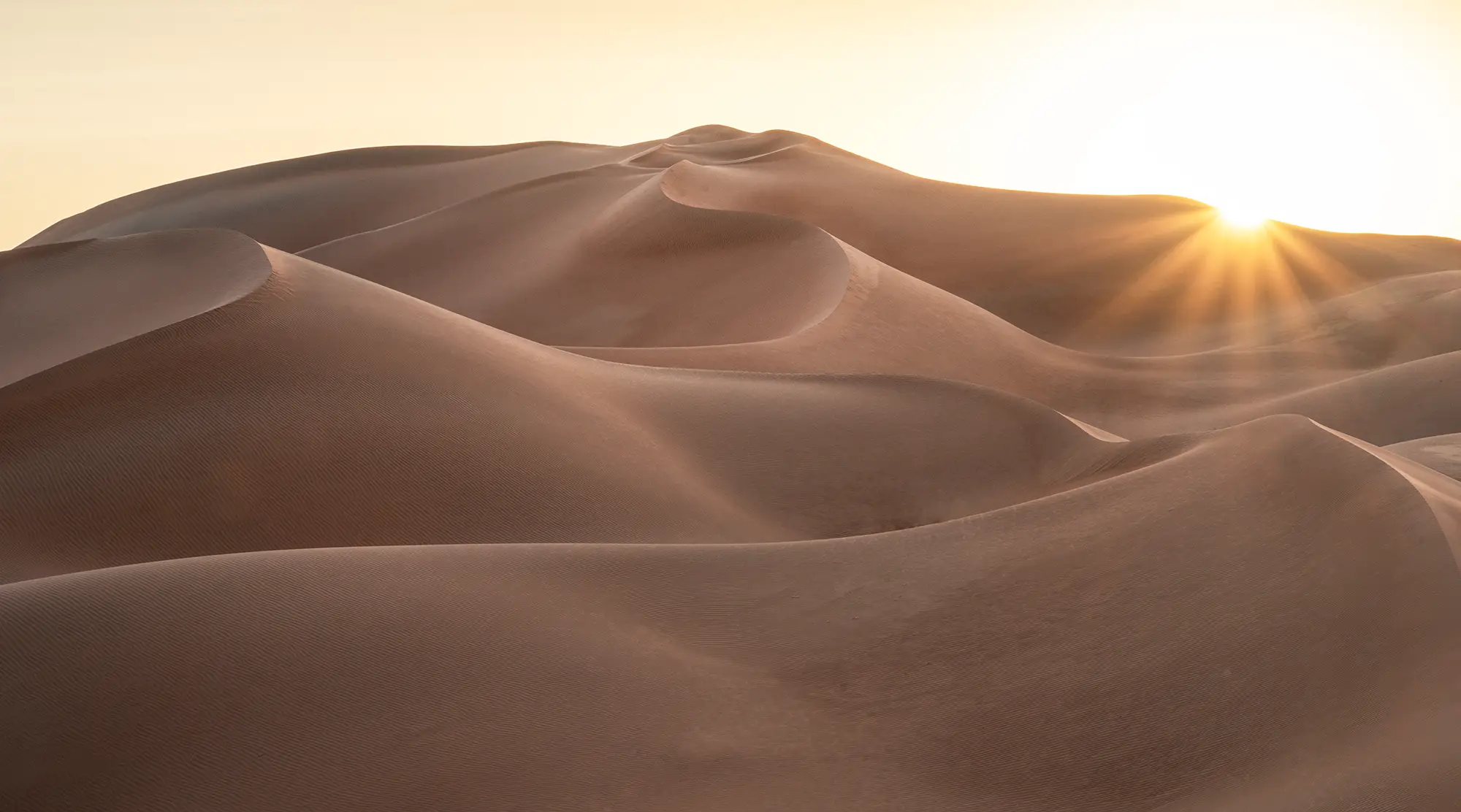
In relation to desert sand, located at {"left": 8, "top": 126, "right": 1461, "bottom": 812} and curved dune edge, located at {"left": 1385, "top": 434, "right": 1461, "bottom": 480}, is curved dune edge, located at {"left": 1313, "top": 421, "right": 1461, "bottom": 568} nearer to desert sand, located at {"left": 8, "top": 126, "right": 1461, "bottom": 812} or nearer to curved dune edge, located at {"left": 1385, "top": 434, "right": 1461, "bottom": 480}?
desert sand, located at {"left": 8, "top": 126, "right": 1461, "bottom": 812}

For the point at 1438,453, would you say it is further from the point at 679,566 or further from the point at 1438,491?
the point at 679,566

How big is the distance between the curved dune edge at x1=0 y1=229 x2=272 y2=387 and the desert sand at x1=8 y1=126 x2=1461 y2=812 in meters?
0.04

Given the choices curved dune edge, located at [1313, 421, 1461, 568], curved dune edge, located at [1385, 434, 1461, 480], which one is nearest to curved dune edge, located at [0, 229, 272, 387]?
curved dune edge, located at [1313, 421, 1461, 568]

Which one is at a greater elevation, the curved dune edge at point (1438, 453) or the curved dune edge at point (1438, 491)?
the curved dune edge at point (1438, 491)

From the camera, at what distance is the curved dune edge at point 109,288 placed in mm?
5758

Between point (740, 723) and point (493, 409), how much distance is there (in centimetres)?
241

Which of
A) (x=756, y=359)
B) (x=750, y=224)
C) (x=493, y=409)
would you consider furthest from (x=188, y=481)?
(x=750, y=224)

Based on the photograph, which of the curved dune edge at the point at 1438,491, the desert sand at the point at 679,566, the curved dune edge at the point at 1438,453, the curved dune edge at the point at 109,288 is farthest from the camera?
the curved dune edge at the point at 109,288

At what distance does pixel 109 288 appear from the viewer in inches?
269

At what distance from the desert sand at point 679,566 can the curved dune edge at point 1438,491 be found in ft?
0.09

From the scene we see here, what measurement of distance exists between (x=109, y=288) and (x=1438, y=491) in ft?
21.0

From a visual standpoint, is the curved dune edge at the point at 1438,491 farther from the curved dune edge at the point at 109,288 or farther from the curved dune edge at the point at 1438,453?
the curved dune edge at the point at 109,288

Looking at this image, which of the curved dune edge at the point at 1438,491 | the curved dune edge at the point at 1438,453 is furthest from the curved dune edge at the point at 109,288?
the curved dune edge at the point at 1438,453

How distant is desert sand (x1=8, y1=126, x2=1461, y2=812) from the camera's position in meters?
2.70
